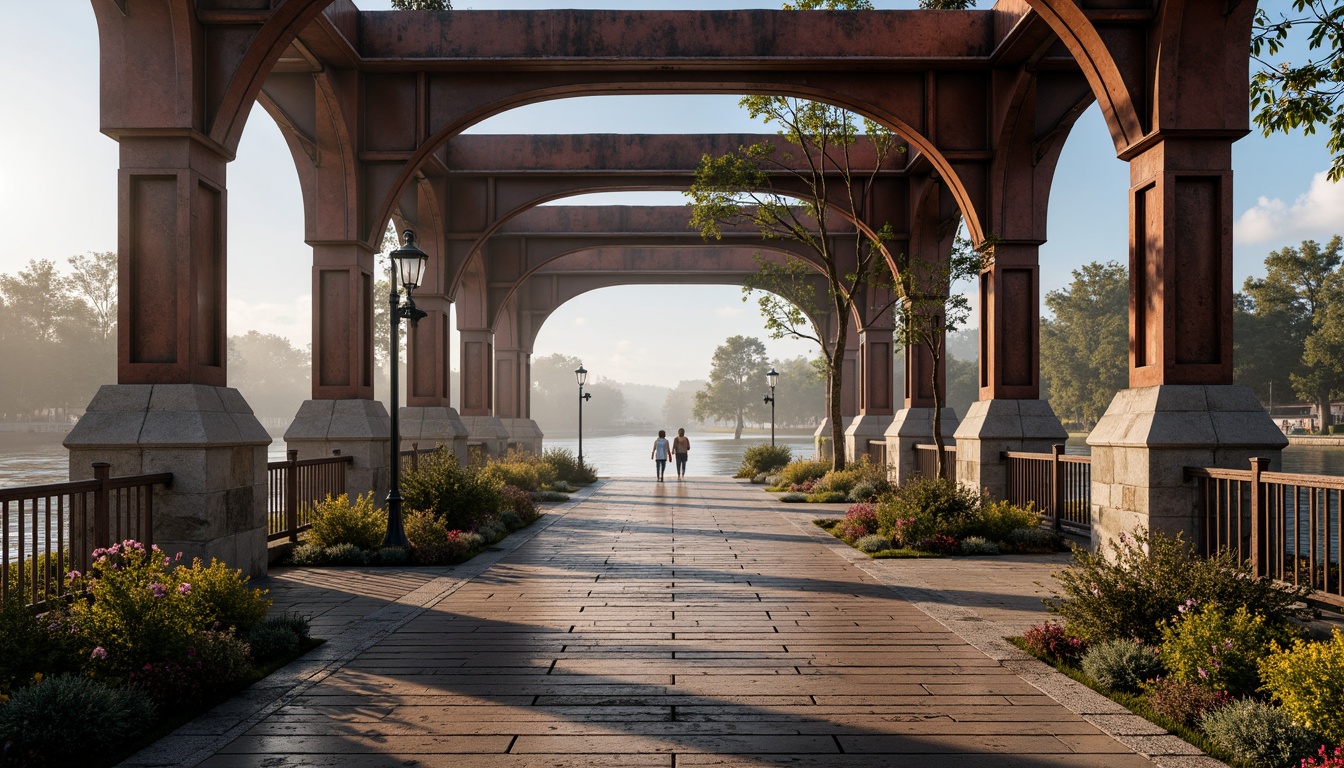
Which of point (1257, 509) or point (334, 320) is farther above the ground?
point (334, 320)

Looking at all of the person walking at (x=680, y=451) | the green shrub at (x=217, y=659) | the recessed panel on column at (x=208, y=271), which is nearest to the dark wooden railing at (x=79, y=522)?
the green shrub at (x=217, y=659)

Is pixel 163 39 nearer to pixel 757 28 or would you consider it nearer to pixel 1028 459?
pixel 757 28

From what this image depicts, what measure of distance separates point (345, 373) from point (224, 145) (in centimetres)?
466

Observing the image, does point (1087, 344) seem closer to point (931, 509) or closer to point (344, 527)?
point (931, 509)

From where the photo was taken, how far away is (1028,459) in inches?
471

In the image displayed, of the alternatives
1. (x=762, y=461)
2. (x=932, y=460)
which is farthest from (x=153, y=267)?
(x=762, y=461)

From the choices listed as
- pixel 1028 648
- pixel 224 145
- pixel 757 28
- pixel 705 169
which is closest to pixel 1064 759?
pixel 1028 648

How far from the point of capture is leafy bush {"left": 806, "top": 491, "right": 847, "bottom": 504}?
17.6m

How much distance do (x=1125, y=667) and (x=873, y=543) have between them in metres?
5.54

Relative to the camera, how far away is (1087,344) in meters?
70.6

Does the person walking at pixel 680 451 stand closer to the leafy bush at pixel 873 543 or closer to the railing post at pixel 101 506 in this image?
the leafy bush at pixel 873 543

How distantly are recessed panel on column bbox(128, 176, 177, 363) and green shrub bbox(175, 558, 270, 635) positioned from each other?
116 inches

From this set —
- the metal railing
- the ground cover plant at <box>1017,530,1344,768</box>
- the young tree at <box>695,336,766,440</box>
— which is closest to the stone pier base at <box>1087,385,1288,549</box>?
the metal railing

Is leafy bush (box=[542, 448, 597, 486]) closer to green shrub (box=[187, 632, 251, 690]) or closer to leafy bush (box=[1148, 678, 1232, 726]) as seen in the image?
green shrub (box=[187, 632, 251, 690])
